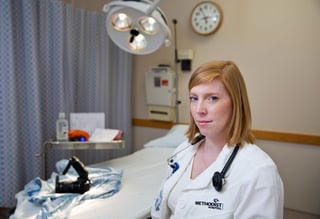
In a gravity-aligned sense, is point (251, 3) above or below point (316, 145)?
above

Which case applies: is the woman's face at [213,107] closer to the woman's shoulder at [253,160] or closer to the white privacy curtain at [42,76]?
the woman's shoulder at [253,160]

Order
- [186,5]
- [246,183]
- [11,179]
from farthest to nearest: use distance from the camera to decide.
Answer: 1. [186,5]
2. [11,179]
3. [246,183]

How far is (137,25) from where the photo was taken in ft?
4.91

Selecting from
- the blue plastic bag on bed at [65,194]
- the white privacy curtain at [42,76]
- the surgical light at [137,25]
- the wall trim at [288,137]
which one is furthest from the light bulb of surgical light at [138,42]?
the wall trim at [288,137]

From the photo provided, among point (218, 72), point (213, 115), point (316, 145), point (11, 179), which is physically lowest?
point (11, 179)

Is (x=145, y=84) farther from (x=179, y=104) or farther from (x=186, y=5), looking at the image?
(x=186, y=5)

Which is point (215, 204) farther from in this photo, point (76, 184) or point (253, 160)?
point (76, 184)

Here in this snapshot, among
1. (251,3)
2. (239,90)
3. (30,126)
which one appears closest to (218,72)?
(239,90)

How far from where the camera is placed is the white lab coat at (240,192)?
0.80 meters

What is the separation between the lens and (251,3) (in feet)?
8.38

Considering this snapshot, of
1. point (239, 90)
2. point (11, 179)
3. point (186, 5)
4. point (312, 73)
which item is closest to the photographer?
point (239, 90)

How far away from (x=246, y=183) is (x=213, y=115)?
241 mm

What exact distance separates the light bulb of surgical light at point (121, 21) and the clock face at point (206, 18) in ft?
4.78

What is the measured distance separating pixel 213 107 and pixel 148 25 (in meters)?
0.78
